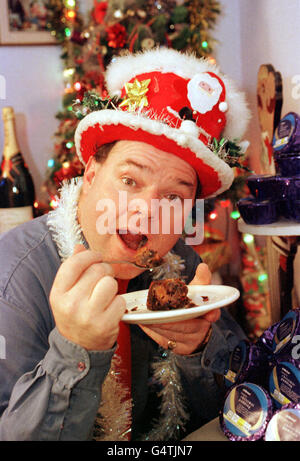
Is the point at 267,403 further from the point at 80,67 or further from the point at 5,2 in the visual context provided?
the point at 5,2

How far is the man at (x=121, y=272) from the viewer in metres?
0.76

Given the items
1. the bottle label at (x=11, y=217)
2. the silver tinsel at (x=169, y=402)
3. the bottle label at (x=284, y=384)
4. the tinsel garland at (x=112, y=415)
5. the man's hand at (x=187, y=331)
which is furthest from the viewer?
the bottle label at (x=11, y=217)

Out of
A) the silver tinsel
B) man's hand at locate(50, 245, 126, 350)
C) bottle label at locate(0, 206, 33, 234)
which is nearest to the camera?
man's hand at locate(50, 245, 126, 350)

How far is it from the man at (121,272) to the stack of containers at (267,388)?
12 cm

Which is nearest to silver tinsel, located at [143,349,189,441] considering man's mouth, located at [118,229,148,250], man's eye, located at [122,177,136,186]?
man's mouth, located at [118,229,148,250]

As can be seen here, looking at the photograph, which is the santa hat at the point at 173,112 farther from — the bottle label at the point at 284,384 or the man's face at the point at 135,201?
the bottle label at the point at 284,384

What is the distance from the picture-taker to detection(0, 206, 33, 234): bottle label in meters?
2.36

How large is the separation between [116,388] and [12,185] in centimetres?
167

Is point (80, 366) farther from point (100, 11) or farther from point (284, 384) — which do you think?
point (100, 11)

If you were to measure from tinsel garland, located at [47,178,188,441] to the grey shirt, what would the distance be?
3 cm

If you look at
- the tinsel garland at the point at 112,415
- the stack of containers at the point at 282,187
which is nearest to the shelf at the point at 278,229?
the stack of containers at the point at 282,187

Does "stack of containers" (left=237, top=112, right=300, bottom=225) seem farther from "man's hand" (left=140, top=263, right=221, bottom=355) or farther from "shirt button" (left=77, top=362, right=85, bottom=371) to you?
"shirt button" (left=77, top=362, right=85, bottom=371)

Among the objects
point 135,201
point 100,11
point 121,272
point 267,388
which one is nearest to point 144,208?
point 135,201

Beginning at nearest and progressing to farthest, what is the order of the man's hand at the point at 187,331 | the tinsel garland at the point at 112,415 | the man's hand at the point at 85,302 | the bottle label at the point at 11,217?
the man's hand at the point at 85,302 < the man's hand at the point at 187,331 < the tinsel garland at the point at 112,415 < the bottle label at the point at 11,217
